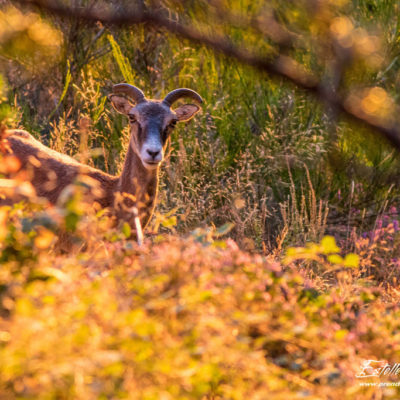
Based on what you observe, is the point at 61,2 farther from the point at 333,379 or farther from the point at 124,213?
the point at 124,213

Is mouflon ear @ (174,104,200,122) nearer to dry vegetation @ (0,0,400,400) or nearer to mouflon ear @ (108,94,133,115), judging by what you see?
mouflon ear @ (108,94,133,115)

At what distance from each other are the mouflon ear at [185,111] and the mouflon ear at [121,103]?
1.75 feet

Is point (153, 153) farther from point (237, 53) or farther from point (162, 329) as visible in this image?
point (162, 329)

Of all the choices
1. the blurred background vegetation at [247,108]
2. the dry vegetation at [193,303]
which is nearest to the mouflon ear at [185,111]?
the blurred background vegetation at [247,108]

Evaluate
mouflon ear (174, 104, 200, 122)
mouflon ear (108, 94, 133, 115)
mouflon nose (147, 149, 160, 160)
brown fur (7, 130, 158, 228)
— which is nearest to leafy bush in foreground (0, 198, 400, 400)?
mouflon nose (147, 149, 160, 160)

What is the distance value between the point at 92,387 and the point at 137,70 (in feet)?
25.0

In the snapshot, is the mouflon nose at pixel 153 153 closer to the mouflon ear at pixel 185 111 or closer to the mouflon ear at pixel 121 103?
the mouflon ear at pixel 121 103

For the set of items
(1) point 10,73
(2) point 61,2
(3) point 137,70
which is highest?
(2) point 61,2

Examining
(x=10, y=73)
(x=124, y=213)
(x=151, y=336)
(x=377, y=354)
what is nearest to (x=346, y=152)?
(x=377, y=354)

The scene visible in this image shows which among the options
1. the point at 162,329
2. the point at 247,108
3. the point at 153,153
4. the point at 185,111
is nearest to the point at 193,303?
the point at 162,329

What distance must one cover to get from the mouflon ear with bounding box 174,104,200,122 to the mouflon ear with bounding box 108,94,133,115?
535 millimetres

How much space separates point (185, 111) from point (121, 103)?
725 millimetres

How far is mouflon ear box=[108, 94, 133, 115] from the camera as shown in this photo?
6.59 meters

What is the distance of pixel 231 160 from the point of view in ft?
26.5
